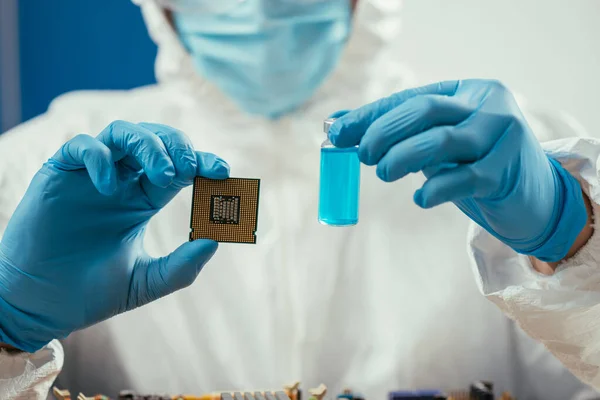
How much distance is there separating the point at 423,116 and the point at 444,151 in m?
0.06

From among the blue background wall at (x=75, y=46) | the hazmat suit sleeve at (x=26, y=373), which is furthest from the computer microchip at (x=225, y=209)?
the blue background wall at (x=75, y=46)

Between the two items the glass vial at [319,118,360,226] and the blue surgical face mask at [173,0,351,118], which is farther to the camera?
the blue surgical face mask at [173,0,351,118]

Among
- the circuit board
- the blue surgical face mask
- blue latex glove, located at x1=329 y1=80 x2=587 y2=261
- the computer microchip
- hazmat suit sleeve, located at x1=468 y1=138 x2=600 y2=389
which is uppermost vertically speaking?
the blue surgical face mask

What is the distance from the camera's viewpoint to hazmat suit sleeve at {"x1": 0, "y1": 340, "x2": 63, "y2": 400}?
1350mm

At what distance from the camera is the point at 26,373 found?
136cm

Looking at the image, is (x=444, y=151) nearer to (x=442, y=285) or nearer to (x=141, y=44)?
(x=442, y=285)

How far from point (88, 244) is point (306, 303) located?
707 mm

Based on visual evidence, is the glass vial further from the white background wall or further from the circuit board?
the white background wall

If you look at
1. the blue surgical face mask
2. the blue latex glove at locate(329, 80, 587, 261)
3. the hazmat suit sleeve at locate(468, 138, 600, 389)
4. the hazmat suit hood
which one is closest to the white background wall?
the hazmat suit hood

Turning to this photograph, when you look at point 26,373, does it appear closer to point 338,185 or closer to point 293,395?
point 293,395

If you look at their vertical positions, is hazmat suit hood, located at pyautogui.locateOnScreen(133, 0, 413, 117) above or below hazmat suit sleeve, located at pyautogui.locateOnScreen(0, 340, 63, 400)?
above

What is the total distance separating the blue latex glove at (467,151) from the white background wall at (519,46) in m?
1.42

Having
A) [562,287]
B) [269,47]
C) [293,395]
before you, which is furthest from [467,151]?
[269,47]

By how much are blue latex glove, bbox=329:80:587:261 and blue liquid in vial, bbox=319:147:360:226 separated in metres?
0.07
